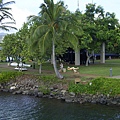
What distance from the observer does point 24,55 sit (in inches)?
1522

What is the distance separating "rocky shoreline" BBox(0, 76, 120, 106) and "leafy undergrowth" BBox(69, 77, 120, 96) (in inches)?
22.2

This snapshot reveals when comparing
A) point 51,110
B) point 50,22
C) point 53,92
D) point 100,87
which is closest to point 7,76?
point 53,92

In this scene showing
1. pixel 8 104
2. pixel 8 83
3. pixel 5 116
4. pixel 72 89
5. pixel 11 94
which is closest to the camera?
pixel 5 116

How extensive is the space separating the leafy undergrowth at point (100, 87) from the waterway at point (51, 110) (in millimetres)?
2651

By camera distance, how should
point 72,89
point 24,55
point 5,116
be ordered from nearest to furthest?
point 5,116, point 72,89, point 24,55

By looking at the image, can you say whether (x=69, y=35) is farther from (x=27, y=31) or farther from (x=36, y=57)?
(x=27, y=31)

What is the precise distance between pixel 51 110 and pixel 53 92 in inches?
247

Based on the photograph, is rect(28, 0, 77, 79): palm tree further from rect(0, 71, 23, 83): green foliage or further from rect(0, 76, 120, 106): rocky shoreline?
rect(0, 71, 23, 83): green foliage

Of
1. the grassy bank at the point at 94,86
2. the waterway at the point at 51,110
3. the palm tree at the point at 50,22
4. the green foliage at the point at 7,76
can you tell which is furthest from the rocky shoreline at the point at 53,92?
the palm tree at the point at 50,22

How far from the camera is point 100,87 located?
2859 cm

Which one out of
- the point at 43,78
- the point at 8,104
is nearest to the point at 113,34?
the point at 43,78

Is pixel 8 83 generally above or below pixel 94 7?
below

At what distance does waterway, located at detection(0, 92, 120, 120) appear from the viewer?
21891 mm

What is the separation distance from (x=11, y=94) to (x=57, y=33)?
10296 millimetres
